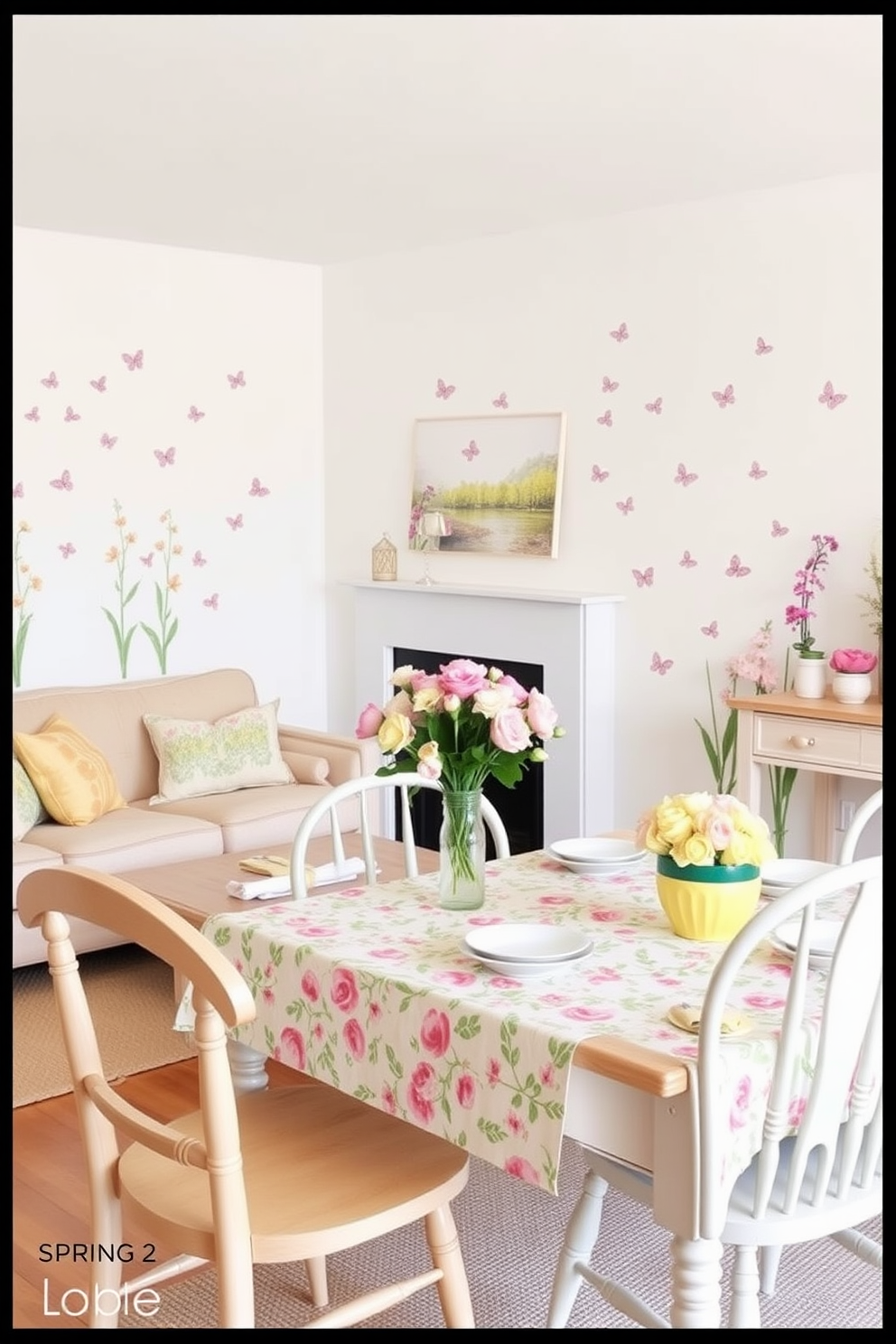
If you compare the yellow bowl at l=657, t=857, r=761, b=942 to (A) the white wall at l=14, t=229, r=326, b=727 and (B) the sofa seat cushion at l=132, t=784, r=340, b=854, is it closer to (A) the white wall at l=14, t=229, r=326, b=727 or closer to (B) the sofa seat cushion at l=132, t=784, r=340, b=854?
(B) the sofa seat cushion at l=132, t=784, r=340, b=854

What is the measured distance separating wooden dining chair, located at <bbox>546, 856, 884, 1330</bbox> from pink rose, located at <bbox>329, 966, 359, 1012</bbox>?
0.47 meters

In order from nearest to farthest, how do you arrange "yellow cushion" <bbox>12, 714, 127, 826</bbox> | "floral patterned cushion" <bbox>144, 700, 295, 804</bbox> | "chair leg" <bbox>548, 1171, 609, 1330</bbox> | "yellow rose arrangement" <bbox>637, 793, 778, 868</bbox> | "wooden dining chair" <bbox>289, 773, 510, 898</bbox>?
"yellow rose arrangement" <bbox>637, 793, 778, 868</bbox> → "chair leg" <bbox>548, 1171, 609, 1330</bbox> → "wooden dining chair" <bbox>289, 773, 510, 898</bbox> → "yellow cushion" <bbox>12, 714, 127, 826</bbox> → "floral patterned cushion" <bbox>144, 700, 295, 804</bbox>

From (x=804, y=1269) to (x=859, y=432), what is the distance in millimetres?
2730

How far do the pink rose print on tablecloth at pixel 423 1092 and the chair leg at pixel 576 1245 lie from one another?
0.44 metres

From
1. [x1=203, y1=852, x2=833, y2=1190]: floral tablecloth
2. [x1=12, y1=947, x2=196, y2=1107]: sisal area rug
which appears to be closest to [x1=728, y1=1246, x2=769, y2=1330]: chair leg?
[x1=203, y1=852, x2=833, y2=1190]: floral tablecloth

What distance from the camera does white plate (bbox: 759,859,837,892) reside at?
8.14 feet

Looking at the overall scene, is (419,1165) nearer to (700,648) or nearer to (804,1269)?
(804,1269)

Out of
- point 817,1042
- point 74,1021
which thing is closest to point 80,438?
point 74,1021

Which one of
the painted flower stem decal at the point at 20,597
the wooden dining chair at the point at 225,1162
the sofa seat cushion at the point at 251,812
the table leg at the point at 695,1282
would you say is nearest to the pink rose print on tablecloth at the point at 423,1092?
the wooden dining chair at the point at 225,1162

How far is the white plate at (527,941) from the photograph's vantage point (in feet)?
6.97

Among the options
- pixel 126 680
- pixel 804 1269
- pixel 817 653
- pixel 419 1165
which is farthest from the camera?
pixel 126 680

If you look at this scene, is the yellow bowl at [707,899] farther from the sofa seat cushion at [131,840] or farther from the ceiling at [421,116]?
the sofa seat cushion at [131,840]

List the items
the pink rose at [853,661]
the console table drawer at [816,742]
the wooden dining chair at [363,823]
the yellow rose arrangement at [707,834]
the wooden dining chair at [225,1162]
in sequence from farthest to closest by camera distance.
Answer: the pink rose at [853,661] < the console table drawer at [816,742] < the wooden dining chair at [363,823] < the yellow rose arrangement at [707,834] < the wooden dining chair at [225,1162]

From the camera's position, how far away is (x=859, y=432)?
14.8 ft
